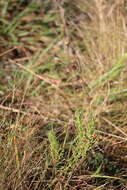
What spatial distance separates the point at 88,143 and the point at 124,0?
1565mm

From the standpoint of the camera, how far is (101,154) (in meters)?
1.99

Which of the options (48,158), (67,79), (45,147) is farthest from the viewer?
(67,79)

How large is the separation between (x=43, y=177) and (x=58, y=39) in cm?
148

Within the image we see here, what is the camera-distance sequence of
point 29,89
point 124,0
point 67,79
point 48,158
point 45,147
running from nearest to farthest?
1. point 48,158
2. point 45,147
3. point 29,89
4. point 67,79
5. point 124,0

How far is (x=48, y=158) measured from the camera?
5.80 ft

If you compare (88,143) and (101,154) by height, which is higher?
(88,143)

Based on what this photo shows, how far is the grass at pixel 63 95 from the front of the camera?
172 cm

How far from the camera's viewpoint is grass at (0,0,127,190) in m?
1.72

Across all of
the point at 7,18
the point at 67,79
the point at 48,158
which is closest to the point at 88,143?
the point at 48,158

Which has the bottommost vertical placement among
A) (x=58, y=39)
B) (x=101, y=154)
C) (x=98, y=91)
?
(x=101, y=154)

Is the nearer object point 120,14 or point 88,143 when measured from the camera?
point 88,143

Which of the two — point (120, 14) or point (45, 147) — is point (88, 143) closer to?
point (45, 147)

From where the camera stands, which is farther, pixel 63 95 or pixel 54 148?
pixel 63 95

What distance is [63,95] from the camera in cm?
261
